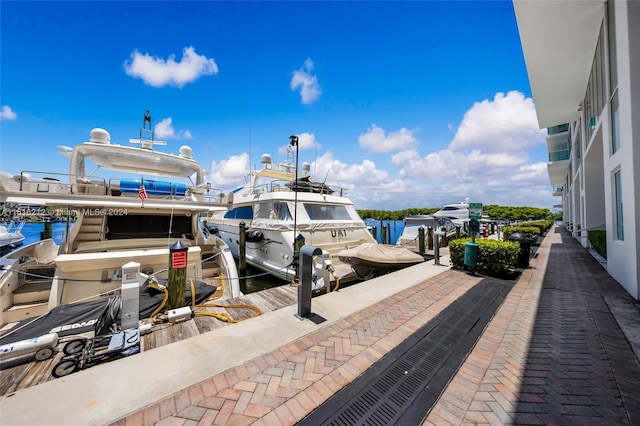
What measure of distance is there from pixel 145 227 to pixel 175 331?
5413 mm

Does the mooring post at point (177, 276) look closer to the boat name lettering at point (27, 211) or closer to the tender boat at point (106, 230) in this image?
the tender boat at point (106, 230)

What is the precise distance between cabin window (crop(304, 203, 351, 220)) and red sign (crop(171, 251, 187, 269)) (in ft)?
19.7

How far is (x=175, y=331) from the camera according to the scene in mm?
3604

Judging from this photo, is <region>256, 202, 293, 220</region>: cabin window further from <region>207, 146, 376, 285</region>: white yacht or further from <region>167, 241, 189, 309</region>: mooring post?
<region>167, 241, 189, 309</region>: mooring post

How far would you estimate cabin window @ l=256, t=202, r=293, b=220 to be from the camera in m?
9.61

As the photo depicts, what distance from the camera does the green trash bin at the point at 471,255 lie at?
6941 millimetres

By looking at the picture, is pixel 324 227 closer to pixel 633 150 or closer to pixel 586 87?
pixel 633 150

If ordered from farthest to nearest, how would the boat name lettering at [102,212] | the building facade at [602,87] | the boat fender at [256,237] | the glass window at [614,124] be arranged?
the boat fender at [256,237]
the boat name lettering at [102,212]
the glass window at [614,124]
the building facade at [602,87]

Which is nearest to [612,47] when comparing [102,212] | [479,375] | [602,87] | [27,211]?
[602,87]

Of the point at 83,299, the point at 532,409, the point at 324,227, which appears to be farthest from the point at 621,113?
the point at 83,299

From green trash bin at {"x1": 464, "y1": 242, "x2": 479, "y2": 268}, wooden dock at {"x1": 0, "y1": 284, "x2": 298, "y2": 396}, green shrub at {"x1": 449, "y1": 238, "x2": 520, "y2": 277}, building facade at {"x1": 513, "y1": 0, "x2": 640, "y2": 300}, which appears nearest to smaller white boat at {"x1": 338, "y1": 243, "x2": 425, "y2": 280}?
green trash bin at {"x1": 464, "y1": 242, "x2": 479, "y2": 268}

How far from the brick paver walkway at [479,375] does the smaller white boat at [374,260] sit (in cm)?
243

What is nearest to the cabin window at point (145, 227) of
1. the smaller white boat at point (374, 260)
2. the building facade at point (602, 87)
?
the smaller white boat at point (374, 260)

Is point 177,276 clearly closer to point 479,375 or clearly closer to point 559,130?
point 479,375
